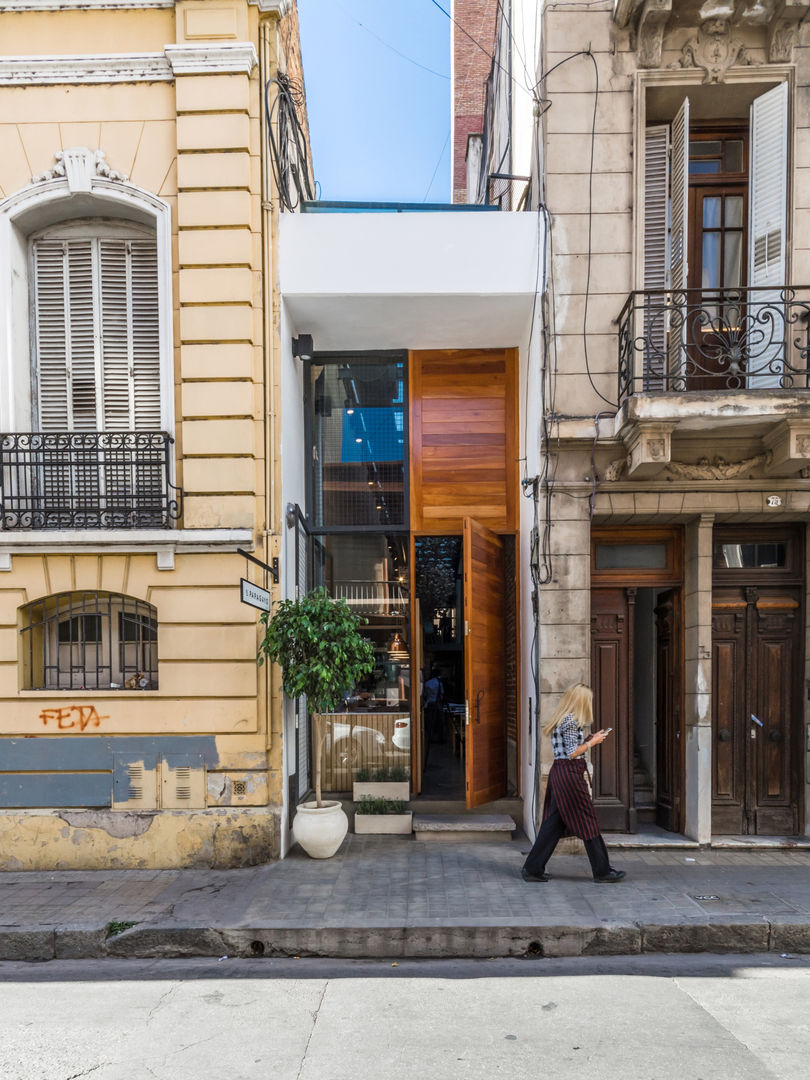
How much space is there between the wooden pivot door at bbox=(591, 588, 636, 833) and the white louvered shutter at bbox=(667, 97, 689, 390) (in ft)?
8.65

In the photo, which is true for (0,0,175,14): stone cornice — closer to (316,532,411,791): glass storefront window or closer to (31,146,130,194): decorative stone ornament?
(31,146,130,194): decorative stone ornament

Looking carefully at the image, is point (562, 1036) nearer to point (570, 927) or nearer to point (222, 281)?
point (570, 927)

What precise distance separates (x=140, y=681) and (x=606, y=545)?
5.52 m

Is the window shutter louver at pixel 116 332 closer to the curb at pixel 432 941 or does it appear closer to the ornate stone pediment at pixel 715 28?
the curb at pixel 432 941

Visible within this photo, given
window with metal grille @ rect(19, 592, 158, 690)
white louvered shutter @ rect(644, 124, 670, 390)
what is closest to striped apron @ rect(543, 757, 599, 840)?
window with metal grille @ rect(19, 592, 158, 690)

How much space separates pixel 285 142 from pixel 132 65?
177 cm

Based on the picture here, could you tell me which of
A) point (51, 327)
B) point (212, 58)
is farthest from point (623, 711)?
point (212, 58)

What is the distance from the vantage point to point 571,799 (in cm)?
712

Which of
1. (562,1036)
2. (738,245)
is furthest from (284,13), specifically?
(562,1036)

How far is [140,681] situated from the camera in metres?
8.37

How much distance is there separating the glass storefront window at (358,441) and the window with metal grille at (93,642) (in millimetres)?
2654

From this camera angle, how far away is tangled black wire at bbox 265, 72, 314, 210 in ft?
27.8

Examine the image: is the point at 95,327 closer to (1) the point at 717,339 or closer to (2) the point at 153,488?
(2) the point at 153,488

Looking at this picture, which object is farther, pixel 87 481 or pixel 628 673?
pixel 628 673
